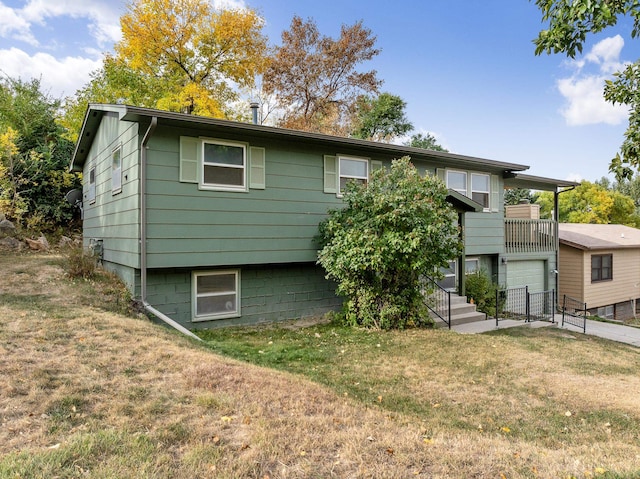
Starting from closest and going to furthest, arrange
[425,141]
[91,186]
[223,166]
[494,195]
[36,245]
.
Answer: [223,166], [91,186], [494,195], [36,245], [425,141]

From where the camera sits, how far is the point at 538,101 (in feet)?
60.6

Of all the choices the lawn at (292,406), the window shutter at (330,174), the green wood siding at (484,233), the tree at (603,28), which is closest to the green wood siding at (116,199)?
the lawn at (292,406)

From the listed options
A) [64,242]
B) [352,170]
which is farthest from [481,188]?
[64,242]

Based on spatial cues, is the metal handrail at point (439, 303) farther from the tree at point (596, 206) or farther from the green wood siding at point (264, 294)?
the tree at point (596, 206)

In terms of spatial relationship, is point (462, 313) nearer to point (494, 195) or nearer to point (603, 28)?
point (494, 195)

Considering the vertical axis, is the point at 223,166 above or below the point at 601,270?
above

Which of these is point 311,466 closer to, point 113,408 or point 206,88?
point 113,408

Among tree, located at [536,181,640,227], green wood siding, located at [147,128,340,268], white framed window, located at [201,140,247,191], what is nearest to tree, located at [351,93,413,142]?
tree, located at [536,181,640,227]

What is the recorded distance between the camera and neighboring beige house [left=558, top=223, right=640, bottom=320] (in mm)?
16594

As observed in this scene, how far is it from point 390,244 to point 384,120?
70.7ft

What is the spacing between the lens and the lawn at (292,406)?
2729 mm

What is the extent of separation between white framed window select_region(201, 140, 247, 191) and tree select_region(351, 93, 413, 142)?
18.5 m

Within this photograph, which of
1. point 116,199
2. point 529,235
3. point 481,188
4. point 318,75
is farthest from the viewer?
point 318,75

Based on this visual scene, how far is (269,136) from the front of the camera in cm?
881
